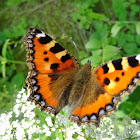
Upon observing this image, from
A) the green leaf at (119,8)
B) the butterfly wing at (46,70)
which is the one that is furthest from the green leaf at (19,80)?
the green leaf at (119,8)

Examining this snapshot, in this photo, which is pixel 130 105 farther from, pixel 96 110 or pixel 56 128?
pixel 56 128

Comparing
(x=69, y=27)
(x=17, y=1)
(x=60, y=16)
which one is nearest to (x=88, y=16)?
(x=69, y=27)

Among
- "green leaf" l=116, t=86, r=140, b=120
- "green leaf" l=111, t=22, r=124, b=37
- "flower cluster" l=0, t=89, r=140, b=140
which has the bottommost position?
"flower cluster" l=0, t=89, r=140, b=140

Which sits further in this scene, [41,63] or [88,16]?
[88,16]

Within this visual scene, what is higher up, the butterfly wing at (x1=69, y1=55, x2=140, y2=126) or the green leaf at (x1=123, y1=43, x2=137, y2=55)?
the green leaf at (x1=123, y1=43, x2=137, y2=55)

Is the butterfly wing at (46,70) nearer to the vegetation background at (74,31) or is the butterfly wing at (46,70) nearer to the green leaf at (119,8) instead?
the vegetation background at (74,31)

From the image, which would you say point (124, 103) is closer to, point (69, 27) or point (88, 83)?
point (88, 83)

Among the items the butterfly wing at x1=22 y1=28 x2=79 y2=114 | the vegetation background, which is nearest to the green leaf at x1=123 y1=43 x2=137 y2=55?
the vegetation background

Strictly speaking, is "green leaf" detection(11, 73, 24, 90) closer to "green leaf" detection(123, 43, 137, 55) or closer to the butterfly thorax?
the butterfly thorax
